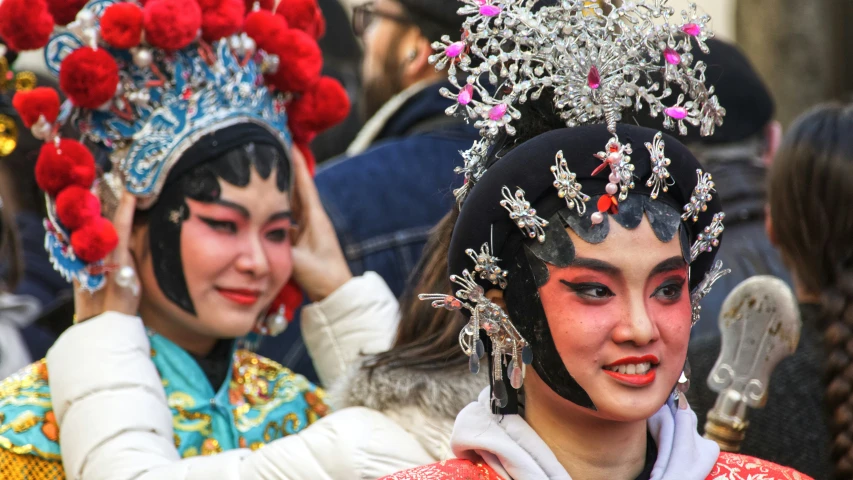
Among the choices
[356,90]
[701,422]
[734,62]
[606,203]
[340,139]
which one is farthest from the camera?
[356,90]

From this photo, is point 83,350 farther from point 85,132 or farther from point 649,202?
point 649,202

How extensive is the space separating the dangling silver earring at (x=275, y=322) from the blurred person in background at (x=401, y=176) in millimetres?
471

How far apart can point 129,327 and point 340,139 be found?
9.72 ft

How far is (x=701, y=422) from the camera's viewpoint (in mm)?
3199

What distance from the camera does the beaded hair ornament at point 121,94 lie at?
3102mm

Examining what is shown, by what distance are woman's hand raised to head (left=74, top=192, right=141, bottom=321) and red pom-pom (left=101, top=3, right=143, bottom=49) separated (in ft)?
1.31

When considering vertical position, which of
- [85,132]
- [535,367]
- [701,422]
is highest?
[85,132]

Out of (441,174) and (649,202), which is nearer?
(649,202)

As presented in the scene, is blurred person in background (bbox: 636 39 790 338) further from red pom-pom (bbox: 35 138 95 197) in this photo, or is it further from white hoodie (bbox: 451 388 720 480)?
red pom-pom (bbox: 35 138 95 197)

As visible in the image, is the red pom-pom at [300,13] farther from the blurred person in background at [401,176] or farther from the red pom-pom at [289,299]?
the red pom-pom at [289,299]

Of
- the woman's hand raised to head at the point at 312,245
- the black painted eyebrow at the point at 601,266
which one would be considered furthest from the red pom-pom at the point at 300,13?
the black painted eyebrow at the point at 601,266

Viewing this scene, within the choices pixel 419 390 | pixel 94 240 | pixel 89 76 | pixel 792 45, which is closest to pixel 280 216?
pixel 94 240

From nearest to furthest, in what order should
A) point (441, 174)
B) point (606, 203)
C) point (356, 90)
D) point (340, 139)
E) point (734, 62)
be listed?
point (606, 203)
point (441, 174)
point (734, 62)
point (340, 139)
point (356, 90)

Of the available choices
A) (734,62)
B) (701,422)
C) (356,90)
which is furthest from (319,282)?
(356,90)
